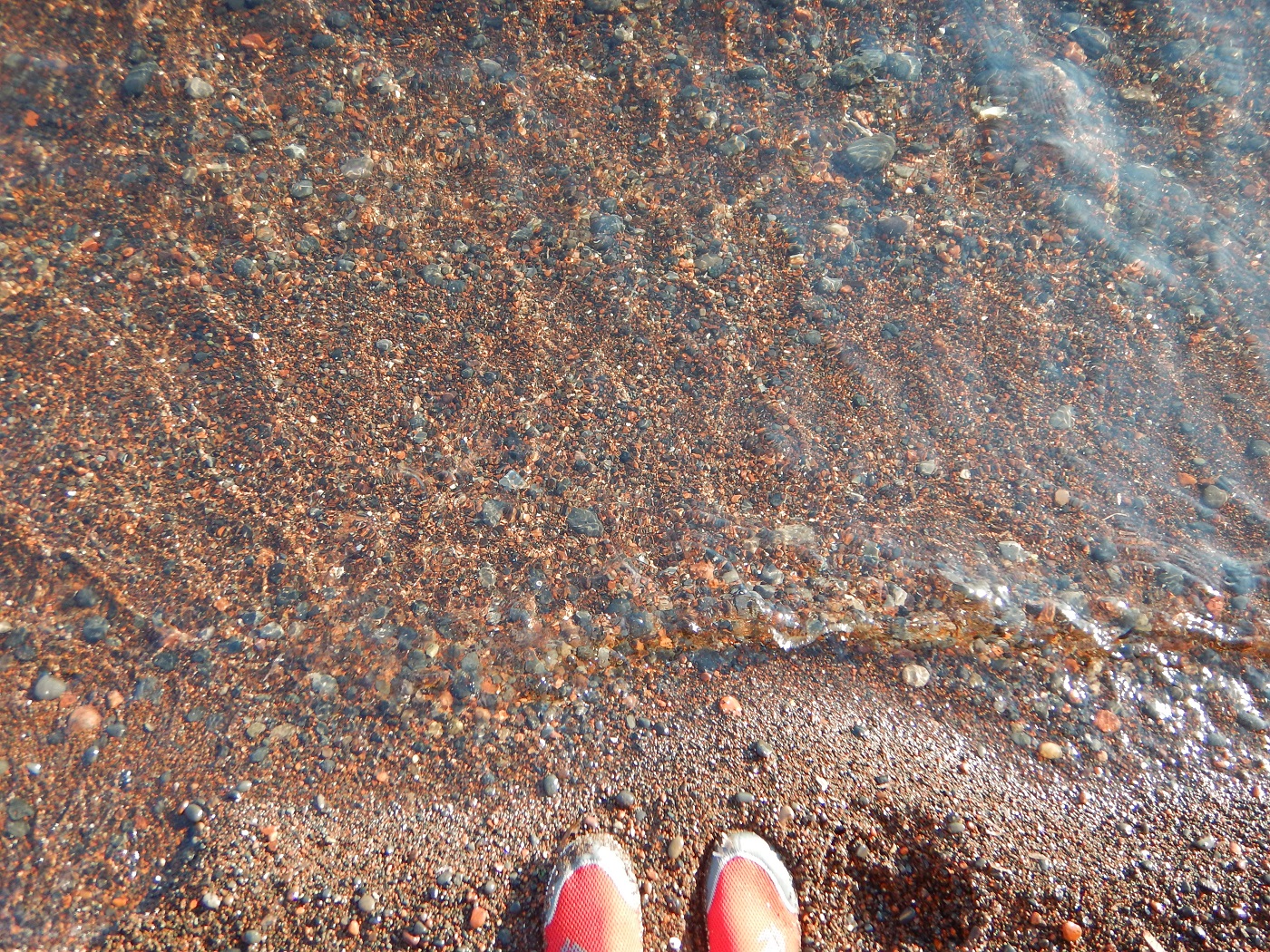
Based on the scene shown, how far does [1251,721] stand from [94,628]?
152 inches

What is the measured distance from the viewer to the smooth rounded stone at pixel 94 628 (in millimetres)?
2166

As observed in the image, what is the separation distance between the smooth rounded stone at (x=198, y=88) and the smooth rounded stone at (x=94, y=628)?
191cm

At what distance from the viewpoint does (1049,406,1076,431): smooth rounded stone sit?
2.67 metres

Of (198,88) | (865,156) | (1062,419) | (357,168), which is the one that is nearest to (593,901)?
(1062,419)

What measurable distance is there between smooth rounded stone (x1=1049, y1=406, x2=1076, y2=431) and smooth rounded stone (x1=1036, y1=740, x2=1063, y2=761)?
3.88ft

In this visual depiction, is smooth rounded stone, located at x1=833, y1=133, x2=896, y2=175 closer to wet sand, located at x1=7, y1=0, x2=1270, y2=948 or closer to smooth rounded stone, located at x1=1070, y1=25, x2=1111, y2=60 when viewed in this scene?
wet sand, located at x1=7, y1=0, x2=1270, y2=948

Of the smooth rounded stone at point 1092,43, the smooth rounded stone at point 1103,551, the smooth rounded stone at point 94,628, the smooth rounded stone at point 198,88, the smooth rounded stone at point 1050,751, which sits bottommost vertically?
the smooth rounded stone at point 94,628

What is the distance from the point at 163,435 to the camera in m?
2.34

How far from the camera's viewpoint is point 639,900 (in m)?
2.08

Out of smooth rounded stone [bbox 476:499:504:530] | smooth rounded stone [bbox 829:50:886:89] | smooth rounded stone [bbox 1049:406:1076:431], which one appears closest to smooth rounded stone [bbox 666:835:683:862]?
smooth rounded stone [bbox 476:499:504:530]

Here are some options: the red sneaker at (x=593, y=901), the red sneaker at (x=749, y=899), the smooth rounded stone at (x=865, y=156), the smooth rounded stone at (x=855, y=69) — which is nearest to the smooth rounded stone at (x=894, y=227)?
the smooth rounded stone at (x=865, y=156)

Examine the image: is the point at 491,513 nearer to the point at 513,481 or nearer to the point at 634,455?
the point at 513,481

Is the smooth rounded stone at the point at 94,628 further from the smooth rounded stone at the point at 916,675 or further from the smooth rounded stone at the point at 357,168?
the smooth rounded stone at the point at 916,675

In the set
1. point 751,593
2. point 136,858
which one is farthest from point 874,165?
point 136,858
